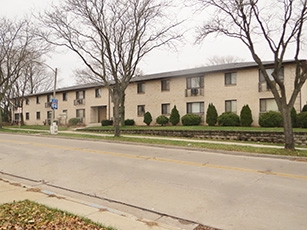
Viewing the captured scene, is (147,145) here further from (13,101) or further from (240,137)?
(13,101)

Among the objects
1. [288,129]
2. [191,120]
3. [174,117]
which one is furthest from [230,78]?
[288,129]

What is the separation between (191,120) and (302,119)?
985cm

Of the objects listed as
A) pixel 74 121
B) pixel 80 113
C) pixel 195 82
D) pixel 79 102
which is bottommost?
pixel 74 121

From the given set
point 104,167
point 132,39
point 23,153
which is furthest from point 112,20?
point 104,167

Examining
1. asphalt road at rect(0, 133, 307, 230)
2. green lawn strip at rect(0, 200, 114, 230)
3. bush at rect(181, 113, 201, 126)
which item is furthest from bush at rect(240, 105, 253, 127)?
green lawn strip at rect(0, 200, 114, 230)

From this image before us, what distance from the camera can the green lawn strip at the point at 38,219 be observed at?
155 inches

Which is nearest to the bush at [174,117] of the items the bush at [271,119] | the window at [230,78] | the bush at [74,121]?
the window at [230,78]

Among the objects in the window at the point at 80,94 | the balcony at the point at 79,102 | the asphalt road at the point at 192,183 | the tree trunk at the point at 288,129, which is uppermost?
the window at the point at 80,94

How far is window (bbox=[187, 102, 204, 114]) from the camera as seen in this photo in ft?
91.3

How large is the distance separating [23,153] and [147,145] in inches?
261

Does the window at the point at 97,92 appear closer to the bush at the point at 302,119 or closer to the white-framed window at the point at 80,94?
the white-framed window at the point at 80,94

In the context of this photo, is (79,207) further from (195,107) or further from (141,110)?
(141,110)

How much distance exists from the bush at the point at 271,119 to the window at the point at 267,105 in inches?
54.4

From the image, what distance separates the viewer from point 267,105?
78.1 feet
